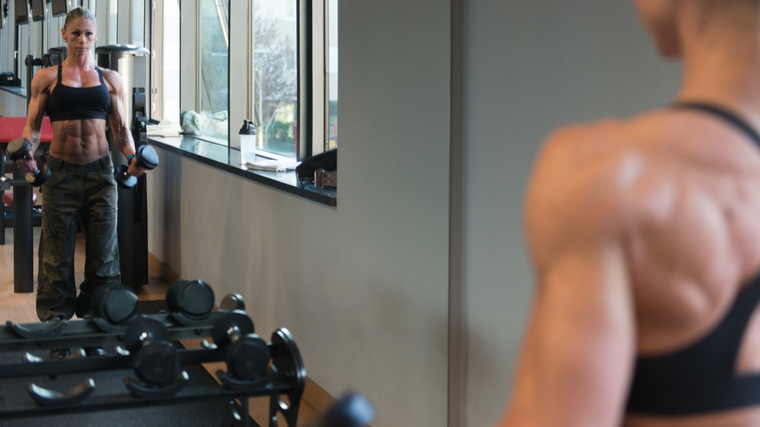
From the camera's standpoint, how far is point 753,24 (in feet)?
1.81

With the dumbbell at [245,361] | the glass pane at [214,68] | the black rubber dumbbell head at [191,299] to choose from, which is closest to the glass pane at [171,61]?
the glass pane at [214,68]

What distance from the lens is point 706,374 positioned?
545mm

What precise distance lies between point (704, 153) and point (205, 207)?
170 inches

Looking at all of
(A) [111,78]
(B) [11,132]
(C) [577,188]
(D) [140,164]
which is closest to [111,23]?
(B) [11,132]

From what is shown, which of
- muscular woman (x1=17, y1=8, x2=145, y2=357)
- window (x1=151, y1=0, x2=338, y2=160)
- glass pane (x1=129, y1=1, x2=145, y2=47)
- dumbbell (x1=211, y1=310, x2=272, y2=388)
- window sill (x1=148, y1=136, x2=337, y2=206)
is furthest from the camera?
glass pane (x1=129, y1=1, x2=145, y2=47)

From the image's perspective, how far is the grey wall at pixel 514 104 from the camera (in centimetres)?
167

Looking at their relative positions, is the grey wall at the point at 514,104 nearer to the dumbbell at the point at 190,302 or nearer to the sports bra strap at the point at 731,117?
the dumbbell at the point at 190,302

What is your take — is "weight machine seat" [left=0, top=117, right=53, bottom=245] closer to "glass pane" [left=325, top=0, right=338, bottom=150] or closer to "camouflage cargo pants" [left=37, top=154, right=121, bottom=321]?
"camouflage cargo pants" [left=37, top=154, right=121, bottom=321]

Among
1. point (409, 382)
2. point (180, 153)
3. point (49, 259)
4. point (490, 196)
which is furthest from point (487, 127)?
point (180, 153)

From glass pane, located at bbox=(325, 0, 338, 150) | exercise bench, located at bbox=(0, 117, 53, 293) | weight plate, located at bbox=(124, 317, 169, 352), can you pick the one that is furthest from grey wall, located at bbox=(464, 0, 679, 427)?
exercise bench, located at bbox=(0, 117, 53, 293)

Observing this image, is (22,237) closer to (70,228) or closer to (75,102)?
(70,228)

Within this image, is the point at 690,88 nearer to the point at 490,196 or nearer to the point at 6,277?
the point at 490,196

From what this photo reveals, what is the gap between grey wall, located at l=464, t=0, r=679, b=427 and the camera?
65.6 inches

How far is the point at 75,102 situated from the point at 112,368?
247 centimetres
